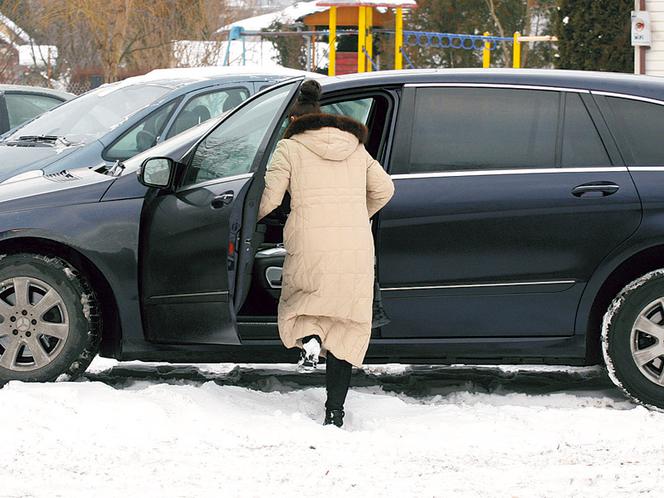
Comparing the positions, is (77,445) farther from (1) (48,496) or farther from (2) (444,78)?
(2) (444,78)

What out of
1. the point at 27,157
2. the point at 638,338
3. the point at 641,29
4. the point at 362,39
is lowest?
the point at 638,338

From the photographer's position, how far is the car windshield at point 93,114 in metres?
12.2

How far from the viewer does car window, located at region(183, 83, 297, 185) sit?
6.62 m

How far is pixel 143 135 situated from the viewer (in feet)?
36.8

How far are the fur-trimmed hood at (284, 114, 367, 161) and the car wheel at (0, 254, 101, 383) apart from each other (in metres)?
1.42

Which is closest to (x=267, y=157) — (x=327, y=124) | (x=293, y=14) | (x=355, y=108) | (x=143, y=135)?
(x=327, y=124)

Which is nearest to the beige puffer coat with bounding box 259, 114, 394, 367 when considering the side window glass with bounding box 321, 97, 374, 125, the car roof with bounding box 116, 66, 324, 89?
the side window glass with bounding box 321, 97, 374, 125

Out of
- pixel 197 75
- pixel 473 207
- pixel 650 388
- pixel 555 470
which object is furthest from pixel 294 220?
pixel 197 75

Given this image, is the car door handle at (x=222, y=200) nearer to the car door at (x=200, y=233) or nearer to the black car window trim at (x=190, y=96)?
the car door at (x=200, y=233)

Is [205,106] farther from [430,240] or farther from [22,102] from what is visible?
[430,240]

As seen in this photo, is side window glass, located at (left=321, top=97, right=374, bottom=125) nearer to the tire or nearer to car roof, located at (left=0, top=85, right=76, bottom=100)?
the tire

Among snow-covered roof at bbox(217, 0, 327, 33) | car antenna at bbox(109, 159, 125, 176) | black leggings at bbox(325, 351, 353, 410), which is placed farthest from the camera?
snow-covered roof at bbox(217, 0, 327, 33)

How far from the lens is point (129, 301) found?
6.66 meters

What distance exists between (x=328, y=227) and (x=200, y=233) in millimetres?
831
